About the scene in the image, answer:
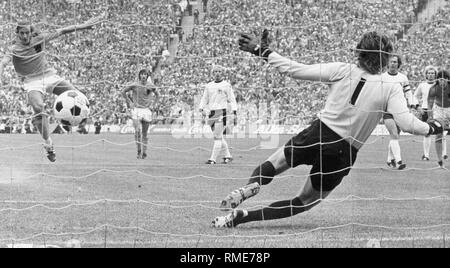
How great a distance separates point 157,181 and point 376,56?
5.93 metres

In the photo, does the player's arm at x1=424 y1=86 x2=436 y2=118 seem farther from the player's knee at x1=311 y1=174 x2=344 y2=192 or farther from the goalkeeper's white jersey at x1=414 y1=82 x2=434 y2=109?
the player's knee at x1=311 y1=174 x2=344 y2=192

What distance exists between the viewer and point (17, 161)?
684 inches

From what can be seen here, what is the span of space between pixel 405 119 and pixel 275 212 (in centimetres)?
163

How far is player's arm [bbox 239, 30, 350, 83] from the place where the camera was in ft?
24.6

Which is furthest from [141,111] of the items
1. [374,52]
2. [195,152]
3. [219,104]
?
[374,52]

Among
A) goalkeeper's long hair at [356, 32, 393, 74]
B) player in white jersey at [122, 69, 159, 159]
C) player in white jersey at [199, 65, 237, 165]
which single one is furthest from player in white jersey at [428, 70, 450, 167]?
goalkeeper's long hair at [356, 32, 393, 74]

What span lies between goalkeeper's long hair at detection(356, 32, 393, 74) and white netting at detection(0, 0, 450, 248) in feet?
1.56

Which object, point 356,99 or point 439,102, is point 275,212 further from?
point 439,102

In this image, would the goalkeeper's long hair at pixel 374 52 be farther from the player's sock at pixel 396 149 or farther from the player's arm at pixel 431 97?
the player's arm at pixel 431 97

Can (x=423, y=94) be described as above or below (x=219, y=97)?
above

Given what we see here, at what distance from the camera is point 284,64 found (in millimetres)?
7562

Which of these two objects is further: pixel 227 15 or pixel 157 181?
pixel 227 15
